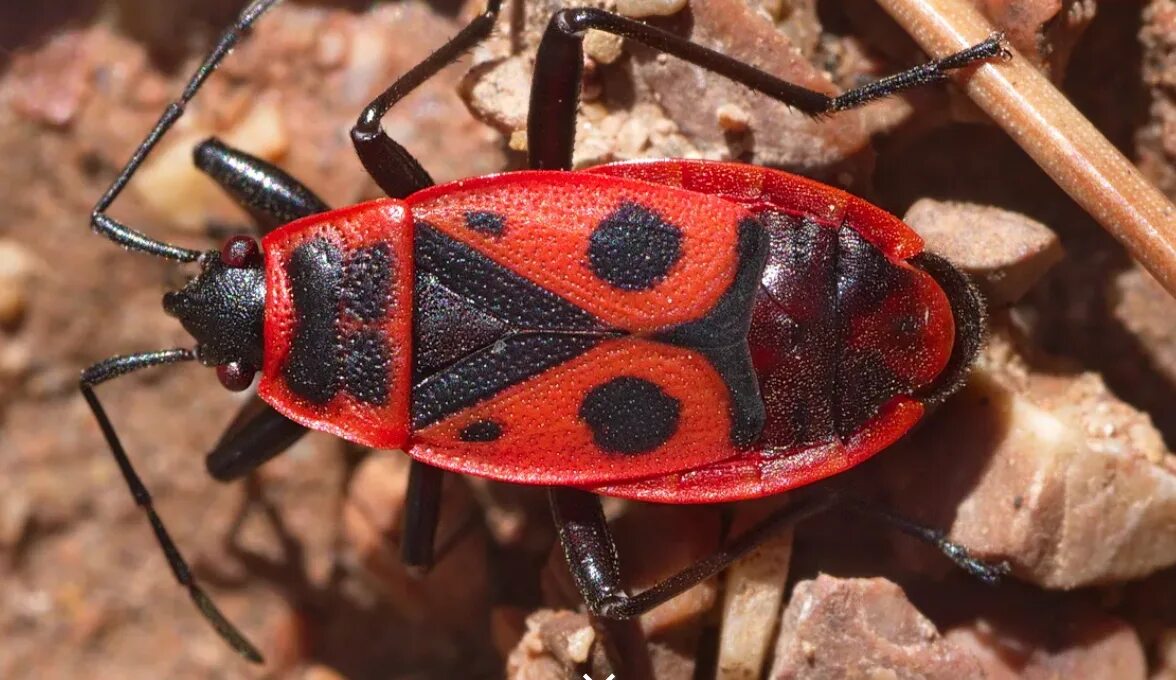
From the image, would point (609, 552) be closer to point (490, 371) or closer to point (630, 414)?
point (630, 414)

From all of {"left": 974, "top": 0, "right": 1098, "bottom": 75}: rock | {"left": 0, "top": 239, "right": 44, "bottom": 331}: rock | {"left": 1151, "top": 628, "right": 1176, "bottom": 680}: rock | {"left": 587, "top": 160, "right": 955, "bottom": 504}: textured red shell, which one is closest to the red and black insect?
{"left": 587, "top": 160, "right": 955, "bottom": 504}: textured red shell

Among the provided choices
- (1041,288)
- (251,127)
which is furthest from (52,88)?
(1041,288)

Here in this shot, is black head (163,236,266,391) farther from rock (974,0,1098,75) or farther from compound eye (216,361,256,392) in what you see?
rock (974,0,1098,75)

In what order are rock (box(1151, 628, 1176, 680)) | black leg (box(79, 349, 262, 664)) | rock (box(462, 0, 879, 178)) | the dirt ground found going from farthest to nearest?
the dirt ground, black leg (box(79, 349, 262, 664)), rock (box(1151, 628, 1176, 680)), rock (box(462, 0, 879, 178))

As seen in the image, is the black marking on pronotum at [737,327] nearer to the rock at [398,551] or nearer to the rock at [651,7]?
the rock at [651,7]

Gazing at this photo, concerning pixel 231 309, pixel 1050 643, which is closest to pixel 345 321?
pixel 231 309

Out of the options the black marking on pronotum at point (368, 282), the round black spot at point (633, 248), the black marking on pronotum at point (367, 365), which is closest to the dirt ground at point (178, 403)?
the black marking on pronotum at point (367, 365)
